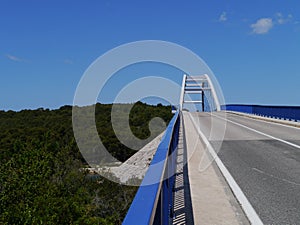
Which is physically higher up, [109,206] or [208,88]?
[208,88]

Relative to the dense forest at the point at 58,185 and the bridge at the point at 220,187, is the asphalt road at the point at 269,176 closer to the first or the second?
the bridge at the point at 220,187

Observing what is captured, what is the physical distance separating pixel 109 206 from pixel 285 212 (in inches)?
1226

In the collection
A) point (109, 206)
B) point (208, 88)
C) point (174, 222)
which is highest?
point (208, 88)

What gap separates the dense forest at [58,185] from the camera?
100 ft

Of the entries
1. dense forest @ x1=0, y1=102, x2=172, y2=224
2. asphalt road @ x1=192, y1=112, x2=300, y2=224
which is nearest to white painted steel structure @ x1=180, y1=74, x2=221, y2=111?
dense forest @ x1=0, y1=102, x2=172, y2=224

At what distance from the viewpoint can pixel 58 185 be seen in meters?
44.6

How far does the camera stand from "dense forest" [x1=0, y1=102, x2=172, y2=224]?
30.5m

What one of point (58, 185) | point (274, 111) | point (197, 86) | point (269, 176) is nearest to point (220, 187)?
point (269, 176)

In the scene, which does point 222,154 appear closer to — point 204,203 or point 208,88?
point 204,203

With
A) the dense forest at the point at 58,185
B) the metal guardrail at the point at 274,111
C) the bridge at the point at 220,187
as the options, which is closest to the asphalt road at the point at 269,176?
the bridge at the point at 220,187

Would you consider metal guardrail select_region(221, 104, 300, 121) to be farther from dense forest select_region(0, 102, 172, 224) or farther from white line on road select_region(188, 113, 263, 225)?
white line on road select_region(188, 113, 263, 225)

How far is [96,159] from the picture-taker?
225ft

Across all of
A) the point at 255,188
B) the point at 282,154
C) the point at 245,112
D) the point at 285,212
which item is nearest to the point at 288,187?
the point at 255,188

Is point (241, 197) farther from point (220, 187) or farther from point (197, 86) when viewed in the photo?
point (197, 86)
